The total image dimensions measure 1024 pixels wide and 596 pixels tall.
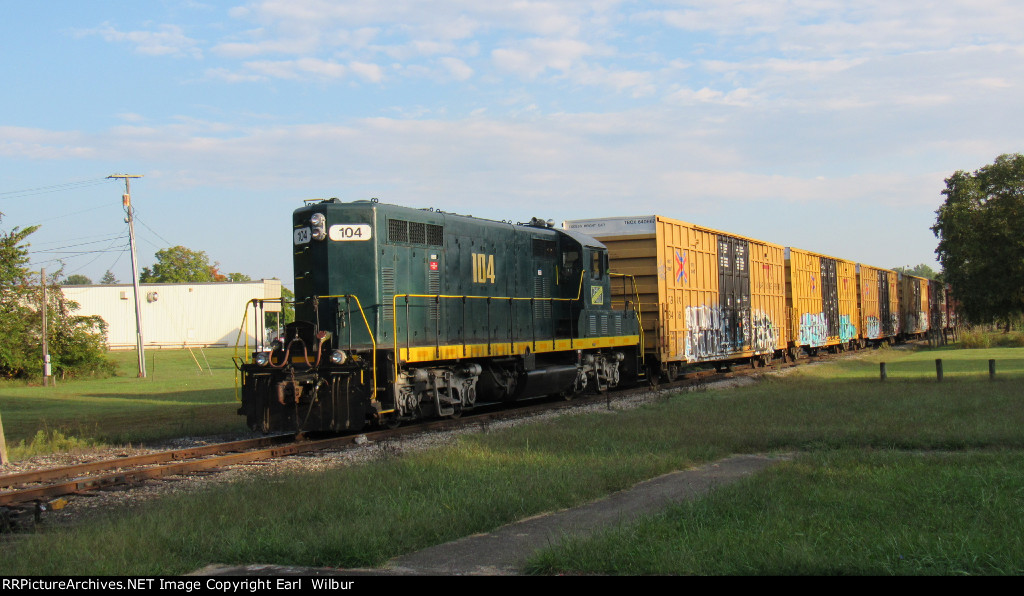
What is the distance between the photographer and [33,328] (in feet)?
105

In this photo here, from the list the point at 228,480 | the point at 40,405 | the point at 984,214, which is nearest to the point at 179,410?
the point at 40,405

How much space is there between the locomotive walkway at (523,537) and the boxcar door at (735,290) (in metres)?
15.4

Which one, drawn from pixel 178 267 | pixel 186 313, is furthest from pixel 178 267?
pixel 186 313

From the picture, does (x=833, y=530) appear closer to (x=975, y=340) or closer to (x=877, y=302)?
(x=877, y=302)

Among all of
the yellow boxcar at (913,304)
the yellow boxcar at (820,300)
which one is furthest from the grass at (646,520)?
the yellow boxcar at (913,304)

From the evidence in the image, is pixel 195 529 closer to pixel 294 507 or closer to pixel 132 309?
pixel 294 507

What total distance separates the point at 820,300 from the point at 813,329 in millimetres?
1639

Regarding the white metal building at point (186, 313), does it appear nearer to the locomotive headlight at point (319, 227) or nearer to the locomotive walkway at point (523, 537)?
the locomotive headlight at point (319, 227)

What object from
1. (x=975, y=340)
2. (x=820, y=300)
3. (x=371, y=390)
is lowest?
(x=975, y=340)

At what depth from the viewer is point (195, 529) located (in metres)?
6.22

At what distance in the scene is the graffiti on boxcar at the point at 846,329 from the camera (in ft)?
109

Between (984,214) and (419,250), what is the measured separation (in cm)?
3391

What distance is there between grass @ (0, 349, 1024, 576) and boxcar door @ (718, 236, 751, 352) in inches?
460

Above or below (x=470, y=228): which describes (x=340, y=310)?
below
